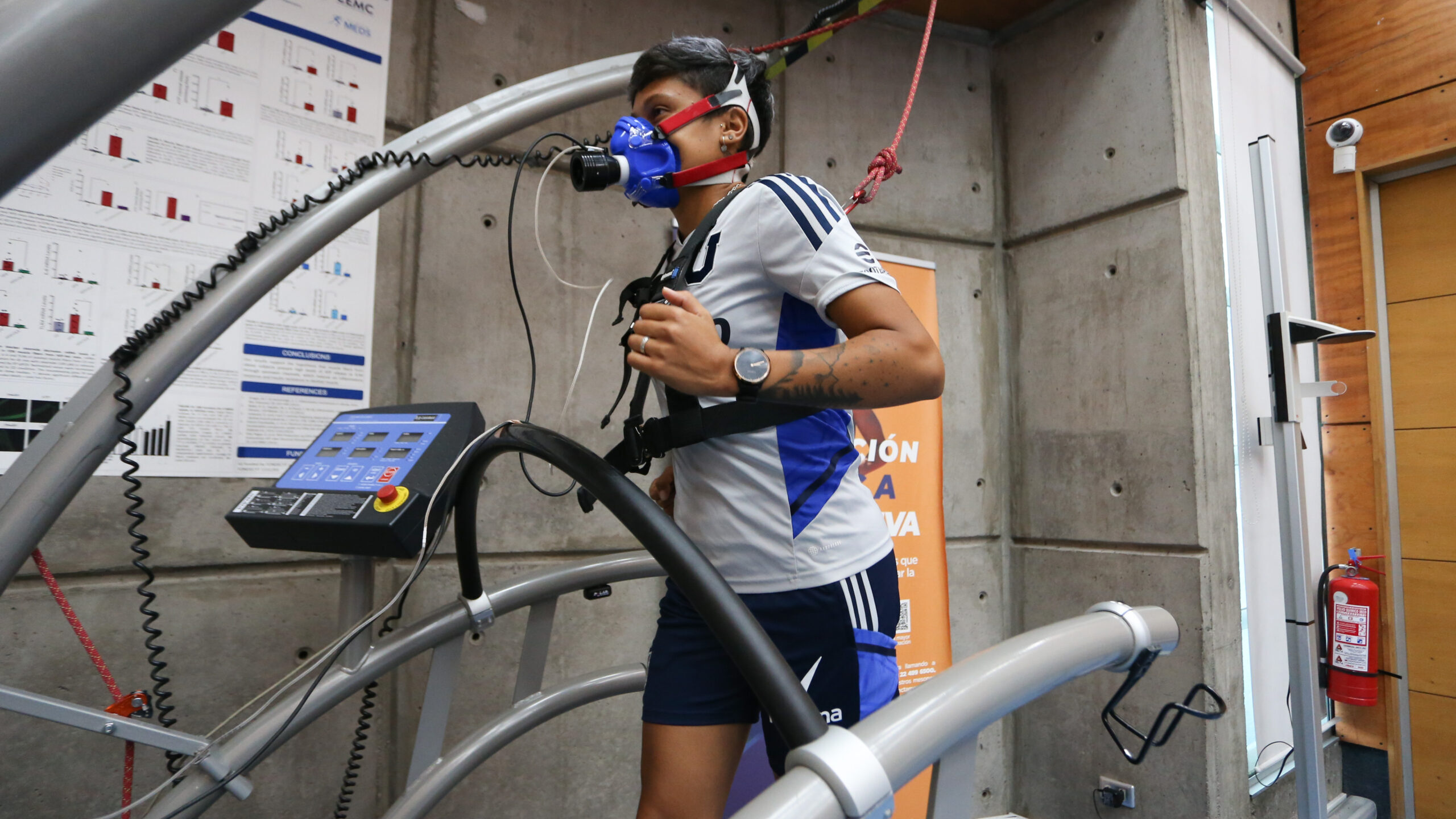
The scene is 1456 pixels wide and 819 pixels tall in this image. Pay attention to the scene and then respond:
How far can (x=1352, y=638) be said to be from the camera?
8.39ft

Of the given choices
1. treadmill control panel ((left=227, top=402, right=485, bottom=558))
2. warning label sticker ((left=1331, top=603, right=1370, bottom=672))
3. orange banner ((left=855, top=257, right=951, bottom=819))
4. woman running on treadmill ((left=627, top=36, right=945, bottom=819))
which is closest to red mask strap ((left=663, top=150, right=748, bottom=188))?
woman running on treadmill ((left=627, top=36, right=945, bottom=819))

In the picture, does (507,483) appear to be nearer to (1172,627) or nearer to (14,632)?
(14,632)

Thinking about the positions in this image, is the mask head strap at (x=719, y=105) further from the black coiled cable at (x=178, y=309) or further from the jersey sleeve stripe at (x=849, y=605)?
the jersey sleeve stripe at (x=849, y=605)

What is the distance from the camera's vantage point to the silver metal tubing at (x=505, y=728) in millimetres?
1314

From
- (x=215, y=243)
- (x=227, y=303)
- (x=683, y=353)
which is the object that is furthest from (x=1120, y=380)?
(x=215, y=243)

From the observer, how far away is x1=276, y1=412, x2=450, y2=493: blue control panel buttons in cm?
112

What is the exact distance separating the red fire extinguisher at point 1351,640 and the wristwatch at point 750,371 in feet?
9.33

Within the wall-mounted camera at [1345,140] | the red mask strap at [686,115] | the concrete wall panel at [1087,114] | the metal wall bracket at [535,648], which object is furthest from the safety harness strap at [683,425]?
the wall-mounted camera at [1345,140]

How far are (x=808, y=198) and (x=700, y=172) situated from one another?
27 centimetres

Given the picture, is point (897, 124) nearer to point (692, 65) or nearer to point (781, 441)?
point (692, 65)

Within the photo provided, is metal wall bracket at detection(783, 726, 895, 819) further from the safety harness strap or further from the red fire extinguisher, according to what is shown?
the red fire extinguisher

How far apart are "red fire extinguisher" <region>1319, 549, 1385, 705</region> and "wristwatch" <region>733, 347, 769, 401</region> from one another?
2843mm

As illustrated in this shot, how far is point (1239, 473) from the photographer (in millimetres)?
2434

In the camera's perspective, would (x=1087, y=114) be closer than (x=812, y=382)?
No
